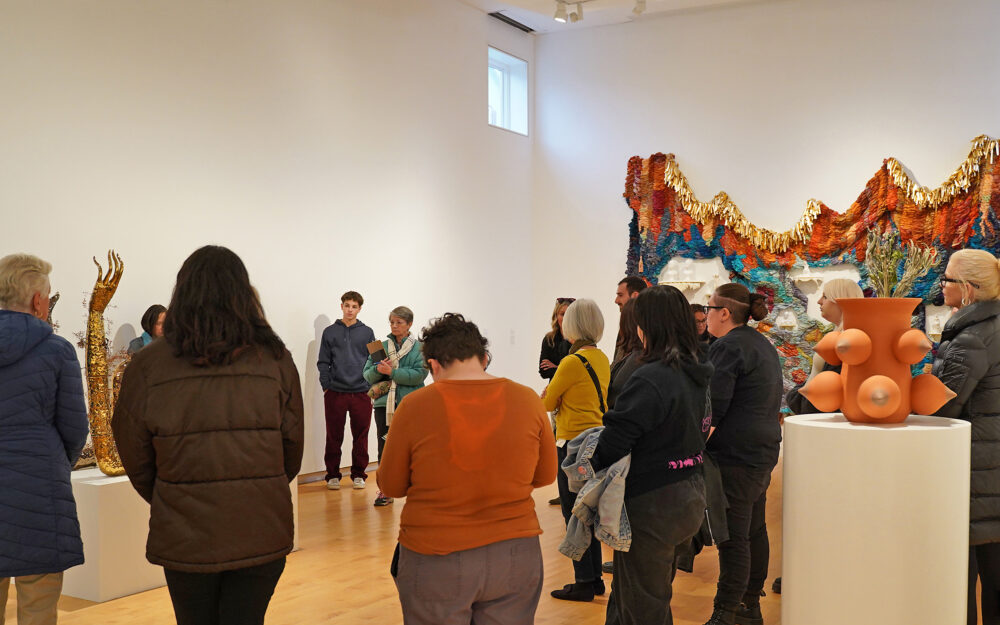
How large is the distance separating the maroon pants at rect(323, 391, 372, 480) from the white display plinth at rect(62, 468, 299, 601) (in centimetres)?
304

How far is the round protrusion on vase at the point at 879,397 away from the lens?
8.36 feet

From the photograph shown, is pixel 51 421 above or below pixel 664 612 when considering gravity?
above

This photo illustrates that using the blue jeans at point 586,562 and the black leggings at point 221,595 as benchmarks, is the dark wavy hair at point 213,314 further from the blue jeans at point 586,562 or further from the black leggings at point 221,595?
the blue jeans at point 586,562

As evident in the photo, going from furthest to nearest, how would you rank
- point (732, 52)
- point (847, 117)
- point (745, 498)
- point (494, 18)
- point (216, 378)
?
point (494, 18)
point (732, 52)
point (847, 117)
point (745, 498)
point (216, 378)

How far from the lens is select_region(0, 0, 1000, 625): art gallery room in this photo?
2428mm

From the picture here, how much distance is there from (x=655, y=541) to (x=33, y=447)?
7.03 feet

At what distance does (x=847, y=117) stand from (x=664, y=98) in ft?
6.74

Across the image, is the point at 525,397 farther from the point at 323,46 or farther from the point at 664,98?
the point at 664,98

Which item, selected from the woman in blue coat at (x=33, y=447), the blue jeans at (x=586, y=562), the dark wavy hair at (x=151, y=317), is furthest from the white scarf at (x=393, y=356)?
the woman in blue coat at (x=33, y=447)

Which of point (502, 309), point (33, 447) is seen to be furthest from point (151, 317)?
point (502, 309)

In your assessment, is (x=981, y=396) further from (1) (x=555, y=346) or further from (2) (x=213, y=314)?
(1) (x=555, y=346)

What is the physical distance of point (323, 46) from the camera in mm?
8312

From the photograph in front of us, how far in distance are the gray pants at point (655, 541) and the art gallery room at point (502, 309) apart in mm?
14

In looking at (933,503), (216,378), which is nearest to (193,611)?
(216,378)
